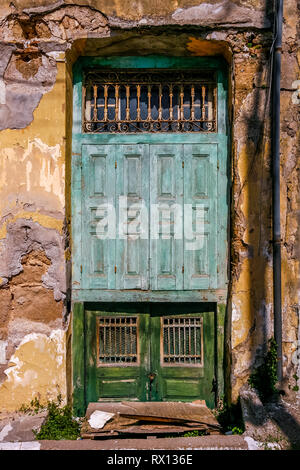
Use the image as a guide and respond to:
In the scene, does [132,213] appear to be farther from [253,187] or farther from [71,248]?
[253,187]

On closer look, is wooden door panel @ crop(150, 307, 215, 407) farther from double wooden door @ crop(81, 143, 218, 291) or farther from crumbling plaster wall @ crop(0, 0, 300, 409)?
double wooden door @ crop(81, 143, 218, 291)

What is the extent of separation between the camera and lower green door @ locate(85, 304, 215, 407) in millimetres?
4039

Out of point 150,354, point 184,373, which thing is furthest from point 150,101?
point 184,373

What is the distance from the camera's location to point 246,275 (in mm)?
3795

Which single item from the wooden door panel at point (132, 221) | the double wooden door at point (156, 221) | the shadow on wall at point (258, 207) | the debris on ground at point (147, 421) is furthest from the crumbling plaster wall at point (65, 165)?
the wooden door panel at point (132, 221)

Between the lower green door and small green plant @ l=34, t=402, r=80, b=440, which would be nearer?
small green plant @ l=34, t=402, r=80, b=440

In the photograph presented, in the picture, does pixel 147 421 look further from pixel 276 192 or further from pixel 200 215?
pixel 276 192

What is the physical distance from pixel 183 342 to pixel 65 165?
2.17 metres

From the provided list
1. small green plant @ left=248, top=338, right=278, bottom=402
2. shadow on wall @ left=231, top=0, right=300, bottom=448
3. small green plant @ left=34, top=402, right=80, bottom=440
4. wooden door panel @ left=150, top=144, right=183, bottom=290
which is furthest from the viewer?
wooden door panel @ left=150, top=144, right=183, bottom=290

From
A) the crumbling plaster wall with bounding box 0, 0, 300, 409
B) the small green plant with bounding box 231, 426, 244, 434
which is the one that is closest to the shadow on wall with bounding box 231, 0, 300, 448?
the crumbling plaster wall with bounding box 0, 0, 300, 409

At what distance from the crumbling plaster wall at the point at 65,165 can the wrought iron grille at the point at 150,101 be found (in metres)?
0.32

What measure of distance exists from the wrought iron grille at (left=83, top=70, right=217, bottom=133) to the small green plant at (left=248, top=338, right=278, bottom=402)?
2.29 m

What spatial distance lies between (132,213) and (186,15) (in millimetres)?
1968

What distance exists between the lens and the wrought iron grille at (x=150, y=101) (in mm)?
4039
